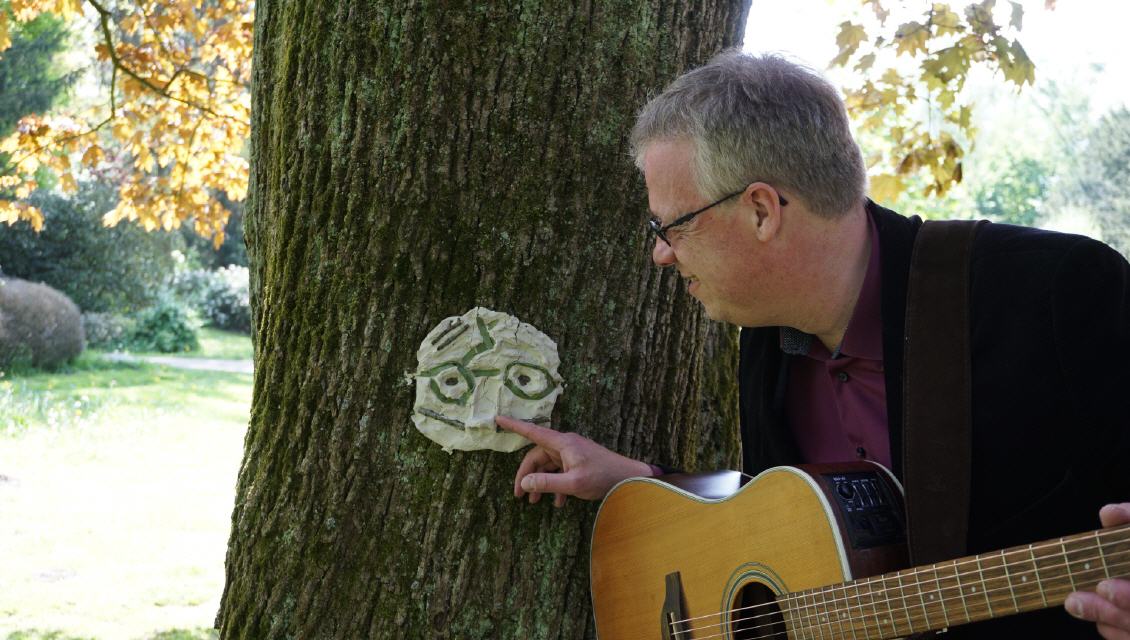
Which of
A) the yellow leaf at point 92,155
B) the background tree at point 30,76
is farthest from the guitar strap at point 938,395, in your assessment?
the background tree at point 30,76

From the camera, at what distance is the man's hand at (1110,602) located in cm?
141

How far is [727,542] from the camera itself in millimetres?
2045

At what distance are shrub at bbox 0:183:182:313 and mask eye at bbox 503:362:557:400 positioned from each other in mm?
18496

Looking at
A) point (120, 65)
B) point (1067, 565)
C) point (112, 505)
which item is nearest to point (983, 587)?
point (1067, 565)

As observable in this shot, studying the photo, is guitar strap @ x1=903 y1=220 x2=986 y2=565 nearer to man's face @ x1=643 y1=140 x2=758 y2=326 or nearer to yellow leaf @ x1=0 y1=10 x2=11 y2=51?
man's face @ x1=643 y1=140 x2=758 y2=326

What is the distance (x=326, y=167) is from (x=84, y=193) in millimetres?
18970

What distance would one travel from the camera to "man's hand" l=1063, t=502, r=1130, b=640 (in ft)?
4.63

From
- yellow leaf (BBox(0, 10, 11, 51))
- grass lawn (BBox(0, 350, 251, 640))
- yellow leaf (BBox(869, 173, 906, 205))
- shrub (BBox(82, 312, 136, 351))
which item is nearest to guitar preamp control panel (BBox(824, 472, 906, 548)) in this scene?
yellow leaf (BBox(869, 173, 906, 205))

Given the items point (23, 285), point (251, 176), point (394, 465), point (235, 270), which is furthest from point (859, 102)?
point (235, 270)

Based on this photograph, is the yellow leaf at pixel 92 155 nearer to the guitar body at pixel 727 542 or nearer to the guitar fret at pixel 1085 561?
the guitar body at pixel 727 542

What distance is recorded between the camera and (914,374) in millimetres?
1904

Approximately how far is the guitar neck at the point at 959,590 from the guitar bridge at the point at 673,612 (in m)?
0.31

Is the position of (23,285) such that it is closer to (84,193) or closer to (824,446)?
(84,193)

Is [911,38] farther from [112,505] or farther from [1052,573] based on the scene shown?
[112,505]
